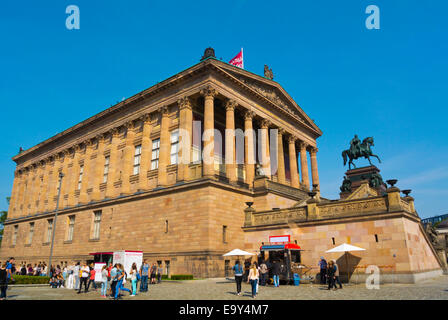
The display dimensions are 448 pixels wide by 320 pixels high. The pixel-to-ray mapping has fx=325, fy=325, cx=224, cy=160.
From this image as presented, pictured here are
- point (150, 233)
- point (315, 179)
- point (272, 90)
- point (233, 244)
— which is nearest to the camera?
point (233, 244)

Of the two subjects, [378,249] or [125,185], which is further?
[125,185]

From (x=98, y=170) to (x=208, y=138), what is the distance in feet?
62.6

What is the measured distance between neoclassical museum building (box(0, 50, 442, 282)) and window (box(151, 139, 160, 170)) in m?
0.14

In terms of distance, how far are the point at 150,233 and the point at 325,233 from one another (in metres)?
16.6

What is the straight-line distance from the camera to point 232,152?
→ 3200cm

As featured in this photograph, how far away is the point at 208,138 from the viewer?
3028cm

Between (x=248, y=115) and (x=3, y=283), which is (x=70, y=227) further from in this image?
(x=3, y=283)

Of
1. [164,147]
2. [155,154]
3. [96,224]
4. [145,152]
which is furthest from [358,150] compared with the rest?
[96,224]

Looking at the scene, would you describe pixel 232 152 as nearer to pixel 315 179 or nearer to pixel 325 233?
pixel 325 233

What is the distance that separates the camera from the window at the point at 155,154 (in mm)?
35406

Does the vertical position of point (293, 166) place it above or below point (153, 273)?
above

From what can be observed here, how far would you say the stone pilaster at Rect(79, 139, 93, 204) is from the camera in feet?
141

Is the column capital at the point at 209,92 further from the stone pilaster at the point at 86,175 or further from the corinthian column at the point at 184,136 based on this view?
the stone pilaster at the point at 86,175
